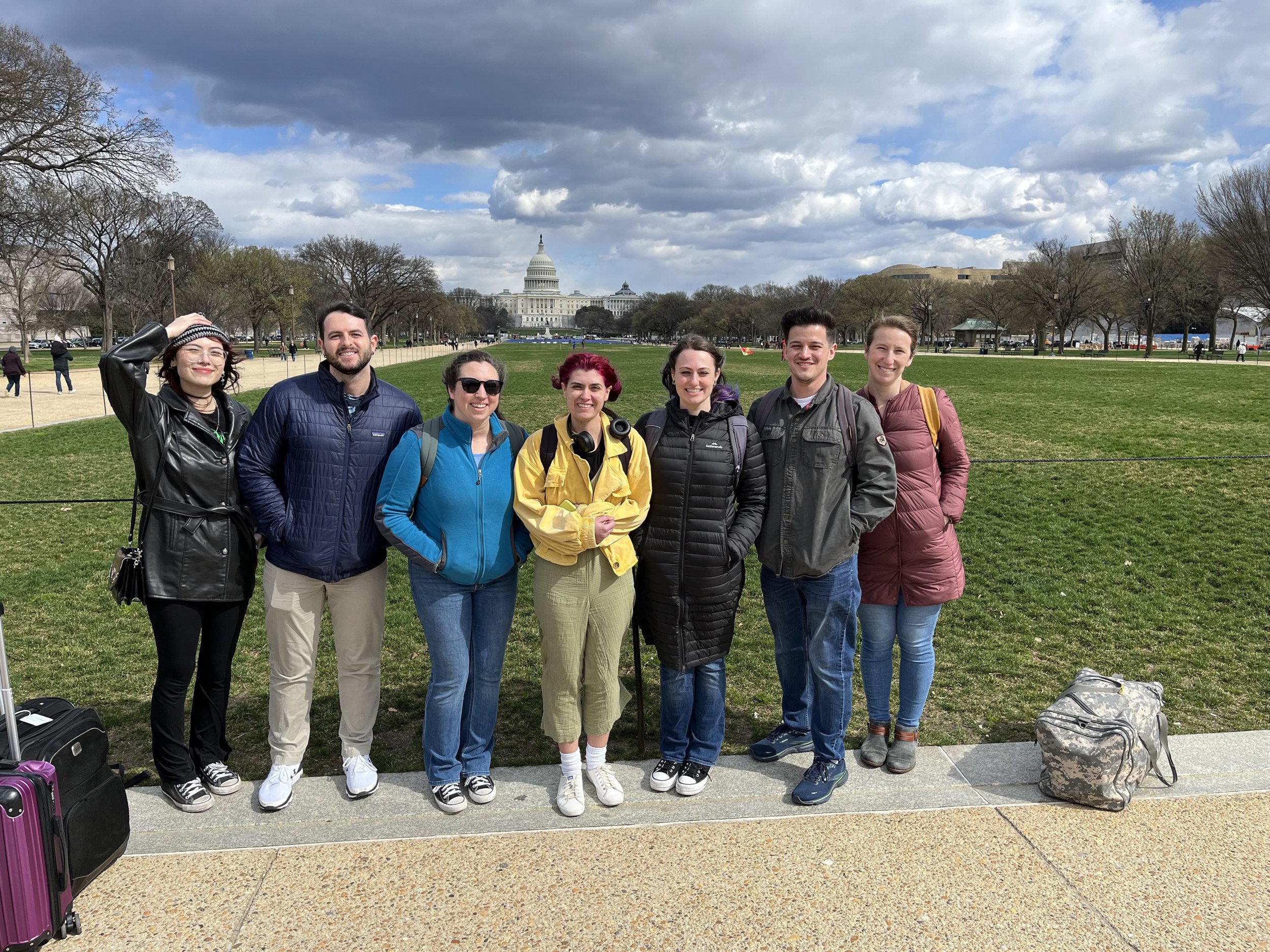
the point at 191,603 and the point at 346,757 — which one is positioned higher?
the point at 191,603

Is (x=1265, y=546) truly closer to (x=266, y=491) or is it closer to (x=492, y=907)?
(x=492, y=907)

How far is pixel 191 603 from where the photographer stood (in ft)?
11.8

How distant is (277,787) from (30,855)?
1056 mm

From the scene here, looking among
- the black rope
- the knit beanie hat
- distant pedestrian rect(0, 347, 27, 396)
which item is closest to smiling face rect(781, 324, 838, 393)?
the knit beanie hat

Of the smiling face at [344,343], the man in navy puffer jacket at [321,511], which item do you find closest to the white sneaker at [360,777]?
the man in navy puffer jacket at [321,511]

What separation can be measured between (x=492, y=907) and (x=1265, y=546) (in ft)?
28.4

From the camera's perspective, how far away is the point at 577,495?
3508 mm

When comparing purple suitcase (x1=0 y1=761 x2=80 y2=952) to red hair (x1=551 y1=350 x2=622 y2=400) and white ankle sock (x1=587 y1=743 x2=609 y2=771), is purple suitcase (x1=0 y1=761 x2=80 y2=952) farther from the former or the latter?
red hair (x1=551 y1=350 x2=622 y2=400)

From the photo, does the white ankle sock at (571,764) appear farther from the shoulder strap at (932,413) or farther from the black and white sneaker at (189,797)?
the shoulder strap at (932,413)

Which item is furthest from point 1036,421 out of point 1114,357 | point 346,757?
point 1114,357

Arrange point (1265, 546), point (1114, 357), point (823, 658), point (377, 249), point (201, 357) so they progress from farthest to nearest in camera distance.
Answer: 1. point (377, 249)
2. point (1114, 357)
3. point (1265, 546)
4. point (823, 658)
5. point (201, 357)

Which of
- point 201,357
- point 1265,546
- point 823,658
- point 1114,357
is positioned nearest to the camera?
point 201,357

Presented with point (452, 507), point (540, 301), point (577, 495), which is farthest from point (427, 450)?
point (540, 301)

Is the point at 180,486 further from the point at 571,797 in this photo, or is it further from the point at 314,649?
the point at 571,797
